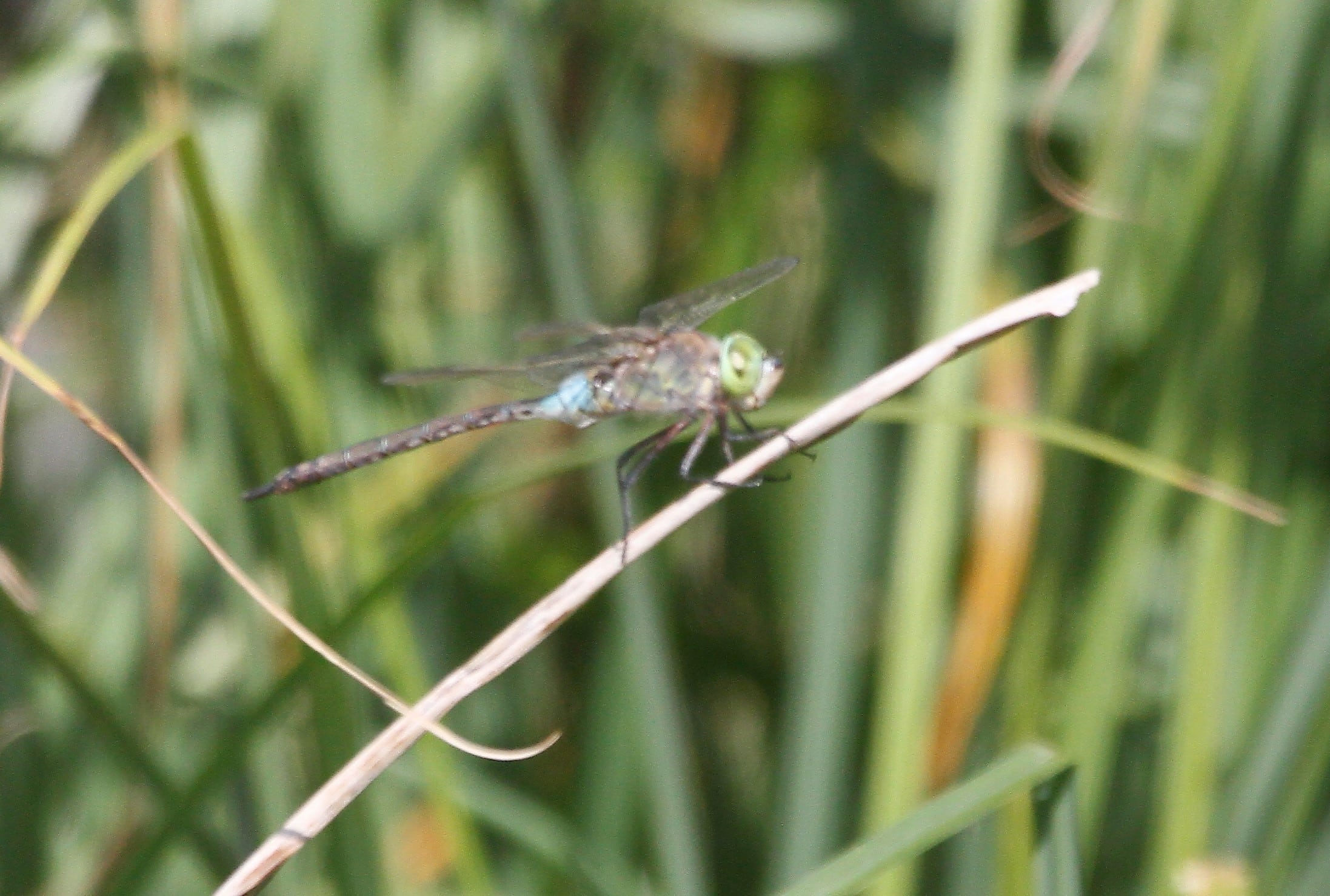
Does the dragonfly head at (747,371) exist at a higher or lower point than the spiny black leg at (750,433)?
higher

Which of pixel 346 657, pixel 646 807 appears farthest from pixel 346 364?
pixel 646 807

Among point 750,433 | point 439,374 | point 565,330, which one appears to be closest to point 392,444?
point 439,374

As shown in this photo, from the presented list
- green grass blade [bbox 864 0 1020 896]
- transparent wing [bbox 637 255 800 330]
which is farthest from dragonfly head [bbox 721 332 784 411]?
green grass blade [bbox 864 0 1020 896]

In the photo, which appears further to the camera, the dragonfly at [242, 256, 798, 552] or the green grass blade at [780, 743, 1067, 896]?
the dragonfly at [242, 256, 798, 552]

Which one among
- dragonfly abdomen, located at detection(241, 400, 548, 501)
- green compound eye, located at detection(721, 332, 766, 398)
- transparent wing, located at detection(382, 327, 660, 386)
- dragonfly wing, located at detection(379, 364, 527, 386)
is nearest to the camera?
dragonfly abdomen, located at detection(241, 400, 548, 501)

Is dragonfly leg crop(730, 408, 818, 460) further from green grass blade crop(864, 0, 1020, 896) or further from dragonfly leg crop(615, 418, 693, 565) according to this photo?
green grass blade crop(864, 0, 1020, 896)

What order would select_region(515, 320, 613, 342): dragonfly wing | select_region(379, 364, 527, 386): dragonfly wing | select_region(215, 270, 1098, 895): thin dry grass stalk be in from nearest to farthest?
select_region(215, 270, 1098, 895): thin dry grass stalk
select_region(515, 320, 613, 342): dragonfly wing
select_region(379, 364, 527, 386): dragonfly wing

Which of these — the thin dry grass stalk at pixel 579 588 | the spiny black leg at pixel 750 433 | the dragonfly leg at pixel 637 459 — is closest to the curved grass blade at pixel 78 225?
the thin dry grass stalk at pixel 579 588

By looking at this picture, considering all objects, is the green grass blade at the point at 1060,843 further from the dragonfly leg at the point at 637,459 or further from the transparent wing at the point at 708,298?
the transparent wing at the point at 708,298
